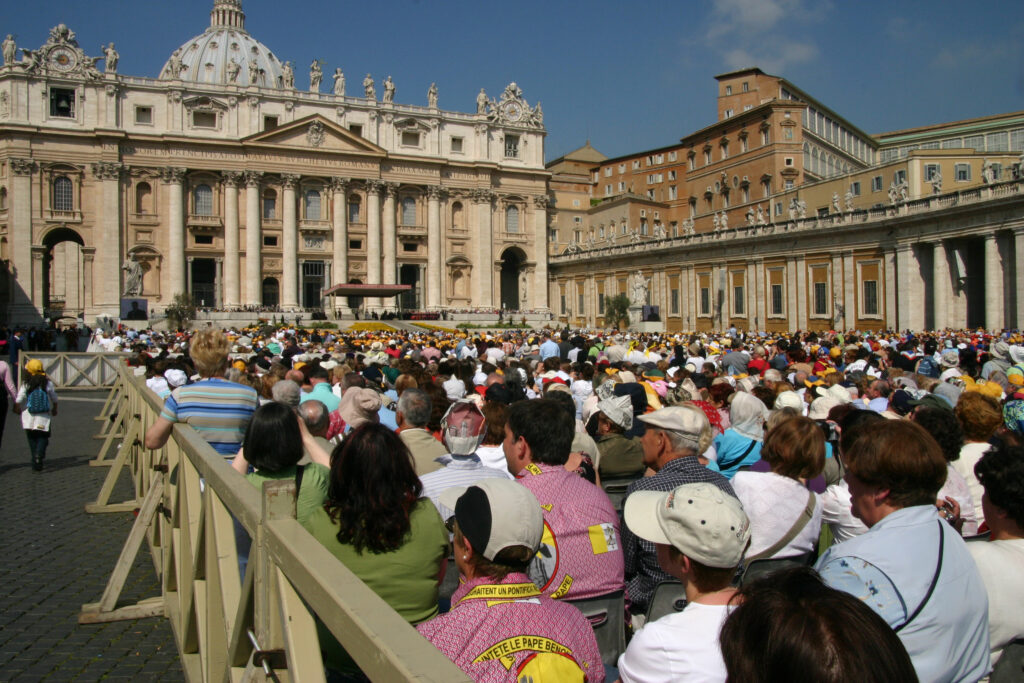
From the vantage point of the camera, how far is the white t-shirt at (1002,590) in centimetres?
298

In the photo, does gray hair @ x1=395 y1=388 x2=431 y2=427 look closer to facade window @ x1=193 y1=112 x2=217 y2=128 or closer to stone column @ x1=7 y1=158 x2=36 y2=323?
stone column @ x1=7 y1=158 x2=36 y2=323

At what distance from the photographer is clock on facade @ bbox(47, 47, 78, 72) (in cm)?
5206

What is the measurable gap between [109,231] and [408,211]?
2243 centimetres

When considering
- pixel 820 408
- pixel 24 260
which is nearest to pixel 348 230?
pixel 24 260

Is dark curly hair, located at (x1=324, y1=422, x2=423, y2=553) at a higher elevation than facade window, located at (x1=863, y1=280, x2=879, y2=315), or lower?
lower

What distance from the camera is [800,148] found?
57.5 metres

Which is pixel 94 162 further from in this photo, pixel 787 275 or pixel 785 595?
pixel 785 595

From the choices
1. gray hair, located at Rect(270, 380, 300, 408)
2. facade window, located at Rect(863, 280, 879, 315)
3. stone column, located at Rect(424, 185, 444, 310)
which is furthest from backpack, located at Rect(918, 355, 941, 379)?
stone column, located at Rect(424, 185, 444, 310)

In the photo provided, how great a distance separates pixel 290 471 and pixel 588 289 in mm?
57658

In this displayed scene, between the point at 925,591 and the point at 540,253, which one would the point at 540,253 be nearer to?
the point at 540,253

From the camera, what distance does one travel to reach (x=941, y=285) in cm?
3356

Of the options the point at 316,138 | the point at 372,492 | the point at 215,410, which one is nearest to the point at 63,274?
the point at 316,138

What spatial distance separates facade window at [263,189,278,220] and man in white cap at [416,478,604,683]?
59.3 metres

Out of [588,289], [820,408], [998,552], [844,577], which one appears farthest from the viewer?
[588,289]
